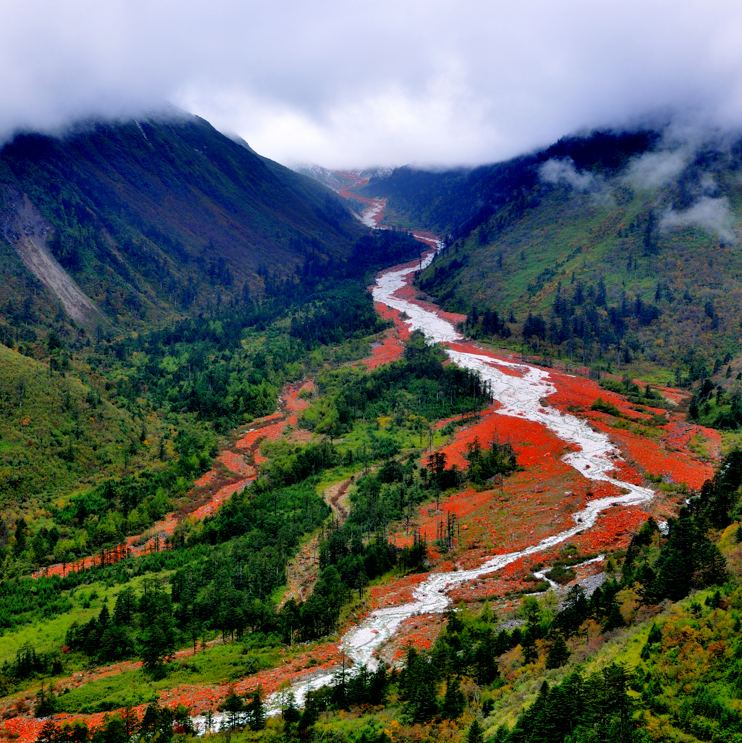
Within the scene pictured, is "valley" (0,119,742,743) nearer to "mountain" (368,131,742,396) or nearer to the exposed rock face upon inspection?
the exposed rock face

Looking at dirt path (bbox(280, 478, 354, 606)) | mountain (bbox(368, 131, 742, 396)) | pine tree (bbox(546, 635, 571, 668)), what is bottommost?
dirt path (bbox(280, 478, 354, 606))

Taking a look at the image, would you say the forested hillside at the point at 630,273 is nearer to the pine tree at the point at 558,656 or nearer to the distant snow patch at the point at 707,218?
the distant snow patch at the point at 707,218

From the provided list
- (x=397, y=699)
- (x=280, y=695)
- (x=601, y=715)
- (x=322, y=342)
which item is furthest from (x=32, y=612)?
(x=322, y=342)

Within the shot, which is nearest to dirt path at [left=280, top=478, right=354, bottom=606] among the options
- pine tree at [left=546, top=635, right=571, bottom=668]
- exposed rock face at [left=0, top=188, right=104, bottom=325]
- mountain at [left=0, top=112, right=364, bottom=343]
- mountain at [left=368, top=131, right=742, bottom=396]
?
pine tree at [left=546, top=635, right=571, bottom=668]

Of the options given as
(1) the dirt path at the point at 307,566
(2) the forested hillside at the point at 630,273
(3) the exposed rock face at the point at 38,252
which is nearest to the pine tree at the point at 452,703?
(1) the dirt path at the point at 307,566

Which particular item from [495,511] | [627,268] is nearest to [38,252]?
[495,511]

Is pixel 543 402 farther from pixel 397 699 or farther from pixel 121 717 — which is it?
pixel 121 717

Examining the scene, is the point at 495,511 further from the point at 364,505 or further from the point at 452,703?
the point at 452,703
